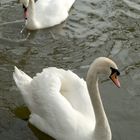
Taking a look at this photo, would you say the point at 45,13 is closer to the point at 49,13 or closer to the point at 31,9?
the point at 49,13

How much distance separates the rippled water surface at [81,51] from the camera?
23.6 ft

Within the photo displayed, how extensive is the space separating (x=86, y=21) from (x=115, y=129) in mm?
3891

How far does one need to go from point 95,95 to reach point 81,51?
3.17m

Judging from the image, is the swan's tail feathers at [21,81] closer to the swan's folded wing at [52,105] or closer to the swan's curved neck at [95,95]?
the swan's folded wing at [52,105]

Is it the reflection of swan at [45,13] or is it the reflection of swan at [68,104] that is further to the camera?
the reflection of swan at [45,13]

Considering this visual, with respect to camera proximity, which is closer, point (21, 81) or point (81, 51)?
point (21, 81)

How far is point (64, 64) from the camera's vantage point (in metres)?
8.76

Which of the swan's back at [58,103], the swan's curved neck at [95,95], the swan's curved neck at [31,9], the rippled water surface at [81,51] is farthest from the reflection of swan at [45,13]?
the swan's curved neck at [95,95]

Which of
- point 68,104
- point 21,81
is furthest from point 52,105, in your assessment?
point 21,81

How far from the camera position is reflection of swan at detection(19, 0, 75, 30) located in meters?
10.2

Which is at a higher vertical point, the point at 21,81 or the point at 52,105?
the point at 52,105

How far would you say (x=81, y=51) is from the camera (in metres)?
9.17

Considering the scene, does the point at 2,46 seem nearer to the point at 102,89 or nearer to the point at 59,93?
the point at 102,89

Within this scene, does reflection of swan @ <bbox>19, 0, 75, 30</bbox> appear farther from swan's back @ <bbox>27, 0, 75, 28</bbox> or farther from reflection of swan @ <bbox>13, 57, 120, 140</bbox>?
reflection of swan @ <bbox>13, 57, 120, 140</bbox>
